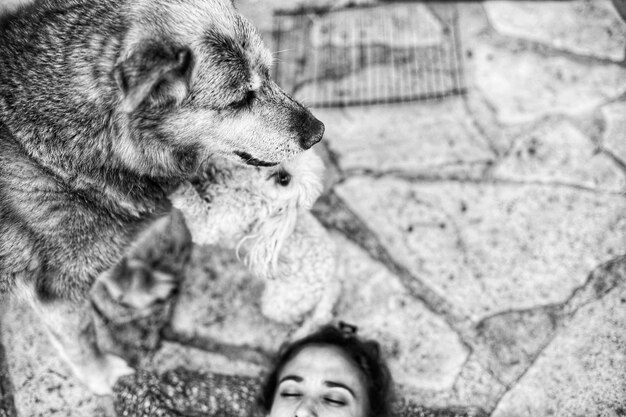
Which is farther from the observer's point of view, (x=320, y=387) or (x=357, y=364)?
(x=357, y=364)

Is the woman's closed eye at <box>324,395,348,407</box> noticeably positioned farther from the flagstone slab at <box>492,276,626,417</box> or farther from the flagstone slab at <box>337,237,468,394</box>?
the flagstone slab at <box>492,276,626,417</box>

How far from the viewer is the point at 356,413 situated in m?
2.24

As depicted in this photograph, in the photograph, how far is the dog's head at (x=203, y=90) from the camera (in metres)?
1.68

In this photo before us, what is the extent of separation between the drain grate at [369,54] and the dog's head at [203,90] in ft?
3.88

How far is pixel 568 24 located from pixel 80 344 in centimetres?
348

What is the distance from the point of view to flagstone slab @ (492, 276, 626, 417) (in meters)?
2.42

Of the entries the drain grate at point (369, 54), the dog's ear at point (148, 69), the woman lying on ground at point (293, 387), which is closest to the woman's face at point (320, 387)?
the woman lying on ground at point (293, 387)

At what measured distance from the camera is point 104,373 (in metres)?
2.53

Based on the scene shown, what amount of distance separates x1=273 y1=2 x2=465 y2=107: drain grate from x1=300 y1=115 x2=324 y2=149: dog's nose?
3.57ft

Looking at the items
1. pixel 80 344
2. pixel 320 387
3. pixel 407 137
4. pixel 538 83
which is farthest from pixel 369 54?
pixel 80 344

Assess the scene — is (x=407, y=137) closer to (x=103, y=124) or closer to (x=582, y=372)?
(x=582, y=372)

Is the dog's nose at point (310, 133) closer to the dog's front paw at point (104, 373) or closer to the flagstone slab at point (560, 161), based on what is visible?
the flagstone slab at point (560, 161)

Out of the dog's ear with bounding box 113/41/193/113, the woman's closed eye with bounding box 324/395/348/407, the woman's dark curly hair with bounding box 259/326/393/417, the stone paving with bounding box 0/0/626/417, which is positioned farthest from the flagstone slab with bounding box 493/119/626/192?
the dog's ear with bounding box 113/41/193/113

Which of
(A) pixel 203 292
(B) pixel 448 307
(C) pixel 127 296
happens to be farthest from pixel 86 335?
(B) pixel 448 307
